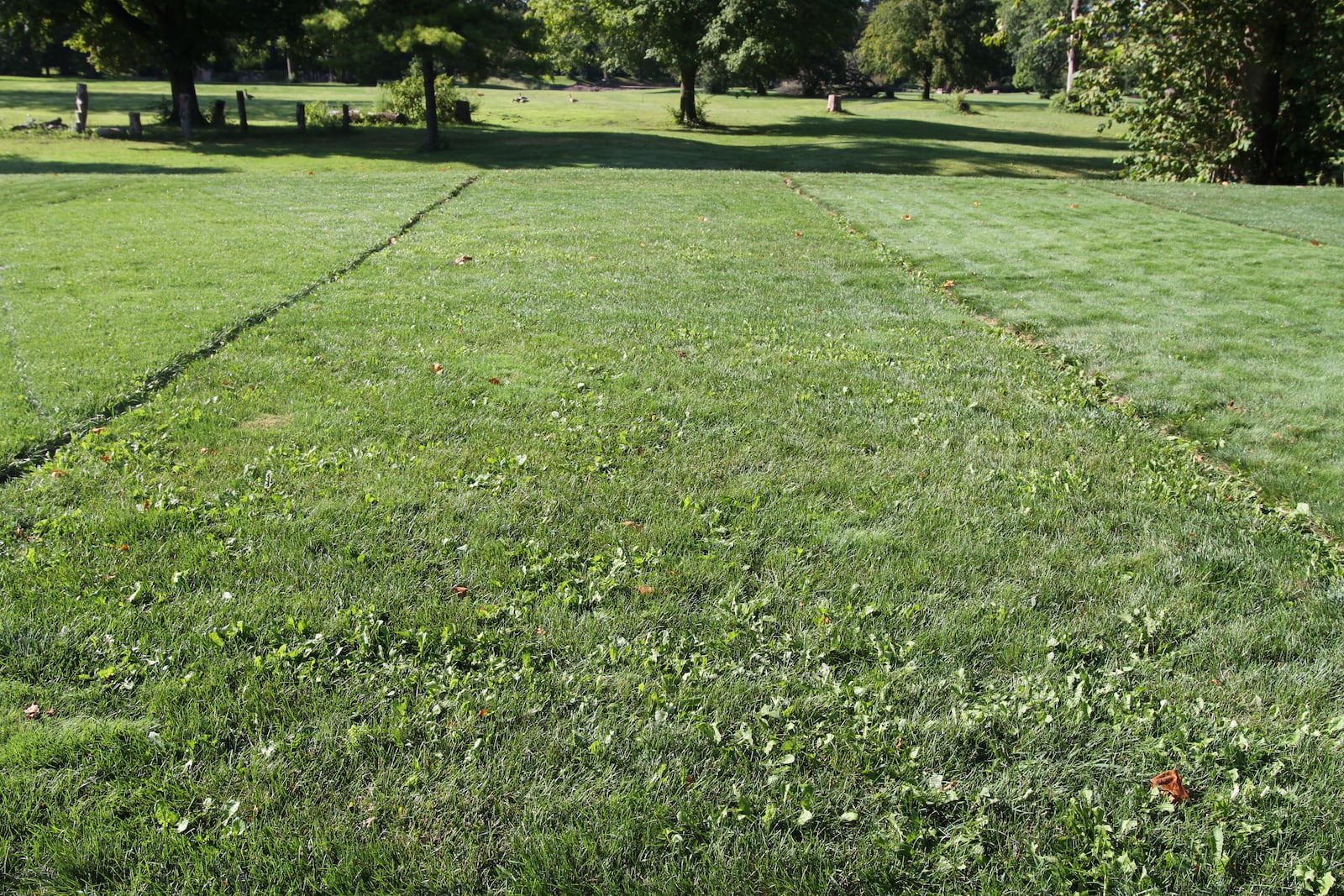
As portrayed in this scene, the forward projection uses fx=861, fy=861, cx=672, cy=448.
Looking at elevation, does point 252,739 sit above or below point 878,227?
below

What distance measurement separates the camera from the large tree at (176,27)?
25688mm

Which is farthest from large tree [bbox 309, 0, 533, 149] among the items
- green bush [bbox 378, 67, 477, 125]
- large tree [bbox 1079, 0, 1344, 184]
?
large tree [bbox 1079, 0, 1344, 184]

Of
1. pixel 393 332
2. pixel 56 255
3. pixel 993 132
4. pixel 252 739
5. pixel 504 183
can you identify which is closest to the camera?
pixel 252 739

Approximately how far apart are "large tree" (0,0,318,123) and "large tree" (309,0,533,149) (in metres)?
3.91

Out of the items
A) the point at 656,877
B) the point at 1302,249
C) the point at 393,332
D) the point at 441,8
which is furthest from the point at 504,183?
the point at 656,877

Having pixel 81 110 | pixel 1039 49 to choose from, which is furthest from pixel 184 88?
pixel 1039 49

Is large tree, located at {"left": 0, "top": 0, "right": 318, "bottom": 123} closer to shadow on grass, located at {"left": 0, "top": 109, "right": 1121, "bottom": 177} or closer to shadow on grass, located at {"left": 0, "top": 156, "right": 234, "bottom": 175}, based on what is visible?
shadow on grass, located at {"left": 0, "top": 109, "right": 1121, "bottom": 177}

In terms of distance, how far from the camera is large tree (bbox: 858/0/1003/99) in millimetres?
57562

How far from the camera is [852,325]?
8.05 m

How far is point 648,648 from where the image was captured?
329cm

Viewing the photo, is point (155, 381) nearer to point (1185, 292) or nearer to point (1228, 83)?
point (1185, 292)

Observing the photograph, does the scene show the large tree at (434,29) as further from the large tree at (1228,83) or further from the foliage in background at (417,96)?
the large tree at (1228,83)

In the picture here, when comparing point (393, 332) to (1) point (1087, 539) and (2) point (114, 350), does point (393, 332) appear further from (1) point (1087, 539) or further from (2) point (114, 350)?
(1) point (1087, 539)

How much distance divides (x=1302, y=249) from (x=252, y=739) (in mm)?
14408
